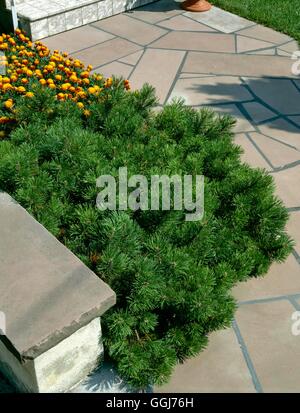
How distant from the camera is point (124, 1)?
7.58 metres

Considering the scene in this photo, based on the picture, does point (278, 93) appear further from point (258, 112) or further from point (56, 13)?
point (56, 13)

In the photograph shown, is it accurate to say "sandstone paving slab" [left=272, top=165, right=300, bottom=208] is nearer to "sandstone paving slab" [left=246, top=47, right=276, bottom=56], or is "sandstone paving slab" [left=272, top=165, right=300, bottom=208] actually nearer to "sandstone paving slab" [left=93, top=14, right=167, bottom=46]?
"sandstone paving slab" [left=246, top=47, right=276, bottom=56]

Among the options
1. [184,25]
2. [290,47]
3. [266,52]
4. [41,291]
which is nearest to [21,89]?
[41,291]

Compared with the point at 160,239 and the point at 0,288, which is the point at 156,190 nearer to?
the point at 160,239

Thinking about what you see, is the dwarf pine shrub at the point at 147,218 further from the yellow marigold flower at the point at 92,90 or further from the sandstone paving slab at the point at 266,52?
the sandstone paving slab at the point at 266,52

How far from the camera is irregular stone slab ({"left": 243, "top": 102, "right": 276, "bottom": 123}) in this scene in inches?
212

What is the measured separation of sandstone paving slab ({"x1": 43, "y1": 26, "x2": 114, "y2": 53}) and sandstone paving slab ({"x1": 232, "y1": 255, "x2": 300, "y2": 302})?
4.29 m

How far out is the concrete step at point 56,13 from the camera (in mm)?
6527

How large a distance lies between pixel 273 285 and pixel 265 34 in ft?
16.1

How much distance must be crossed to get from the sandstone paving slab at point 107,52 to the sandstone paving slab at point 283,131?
7.60 ft

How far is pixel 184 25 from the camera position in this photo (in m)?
7.38

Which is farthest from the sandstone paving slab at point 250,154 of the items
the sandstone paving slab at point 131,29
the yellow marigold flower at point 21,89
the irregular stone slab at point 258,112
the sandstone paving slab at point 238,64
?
the sandstone paving slab at point 131,29

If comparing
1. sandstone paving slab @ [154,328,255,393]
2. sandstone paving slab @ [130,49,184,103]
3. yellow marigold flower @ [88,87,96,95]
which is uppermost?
yellow marigold flower @ [88,87,96,95]

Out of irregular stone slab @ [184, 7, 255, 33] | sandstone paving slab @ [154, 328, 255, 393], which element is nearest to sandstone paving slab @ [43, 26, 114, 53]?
irregular stone slab @ [184, 7, 255, 33]
